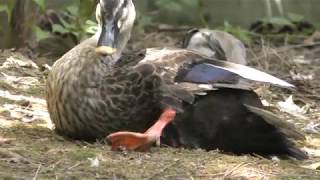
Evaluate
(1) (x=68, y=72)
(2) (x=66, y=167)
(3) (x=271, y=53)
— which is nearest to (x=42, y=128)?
(1) (x=68, y=72)

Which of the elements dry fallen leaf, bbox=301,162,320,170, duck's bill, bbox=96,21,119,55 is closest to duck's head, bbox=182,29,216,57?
duck's bill, bbox=96,21,119,55

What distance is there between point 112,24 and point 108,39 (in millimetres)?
85

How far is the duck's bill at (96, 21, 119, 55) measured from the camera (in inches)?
151

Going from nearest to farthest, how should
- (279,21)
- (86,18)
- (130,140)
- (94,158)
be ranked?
(94,158) → (130,140) → (86,18) → (279,21)

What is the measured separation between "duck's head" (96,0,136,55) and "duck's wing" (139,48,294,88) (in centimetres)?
15

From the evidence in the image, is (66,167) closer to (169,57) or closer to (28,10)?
(169,57)

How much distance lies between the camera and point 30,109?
445cm

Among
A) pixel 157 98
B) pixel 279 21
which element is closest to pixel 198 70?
pixel 157 98

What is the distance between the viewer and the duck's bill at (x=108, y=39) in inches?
151

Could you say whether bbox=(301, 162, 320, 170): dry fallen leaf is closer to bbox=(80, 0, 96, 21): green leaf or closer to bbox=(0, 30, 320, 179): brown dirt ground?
bbox=(0, 30, 320, 179): brown dirt ground

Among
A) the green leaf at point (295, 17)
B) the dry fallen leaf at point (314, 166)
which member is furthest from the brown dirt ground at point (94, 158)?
the green leaf at point (295, 17)

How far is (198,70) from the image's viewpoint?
389 cm

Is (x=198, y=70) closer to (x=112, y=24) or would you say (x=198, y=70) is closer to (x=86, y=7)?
(x=112, y=24)

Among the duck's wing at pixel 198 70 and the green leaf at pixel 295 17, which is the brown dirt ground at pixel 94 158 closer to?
the duck's wing at pixel 198 70
